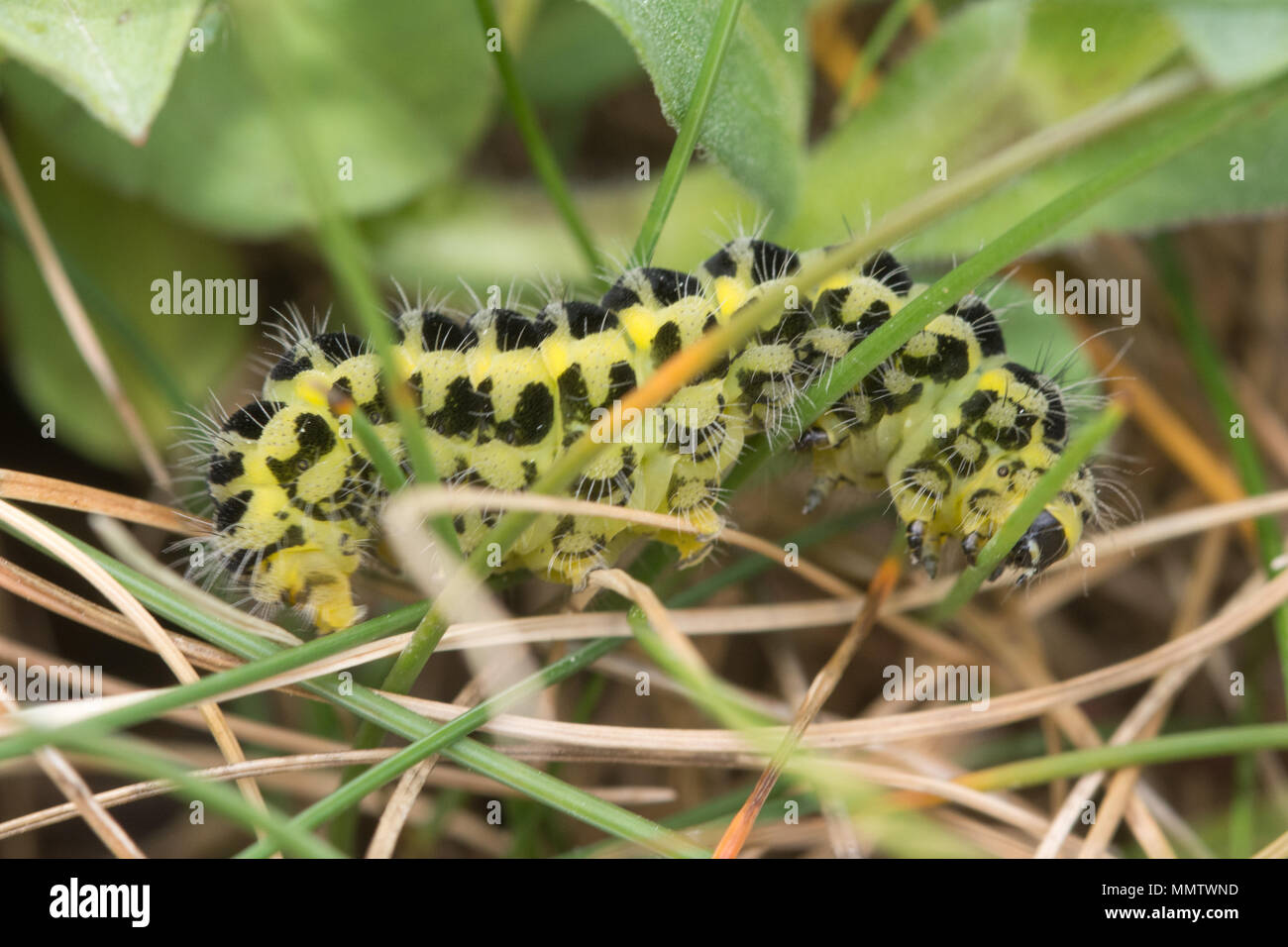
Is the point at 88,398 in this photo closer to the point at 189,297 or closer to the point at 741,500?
the point at 189,297

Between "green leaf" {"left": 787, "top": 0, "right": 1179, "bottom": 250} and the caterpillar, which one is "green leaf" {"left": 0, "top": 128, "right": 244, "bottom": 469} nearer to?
the caterpillar

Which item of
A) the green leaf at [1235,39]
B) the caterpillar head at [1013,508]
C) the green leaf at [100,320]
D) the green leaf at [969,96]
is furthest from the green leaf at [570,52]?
the caterpillar head at [1013,508]

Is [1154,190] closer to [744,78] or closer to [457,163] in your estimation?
[744,78]

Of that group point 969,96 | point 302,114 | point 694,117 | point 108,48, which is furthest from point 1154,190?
point 108,48

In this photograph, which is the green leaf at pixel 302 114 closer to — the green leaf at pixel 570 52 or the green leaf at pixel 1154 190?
the green leaf at pixel 570 52

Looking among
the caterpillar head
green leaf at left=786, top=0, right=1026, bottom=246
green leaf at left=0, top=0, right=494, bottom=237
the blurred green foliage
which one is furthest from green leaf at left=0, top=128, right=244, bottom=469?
the caterpillar head
